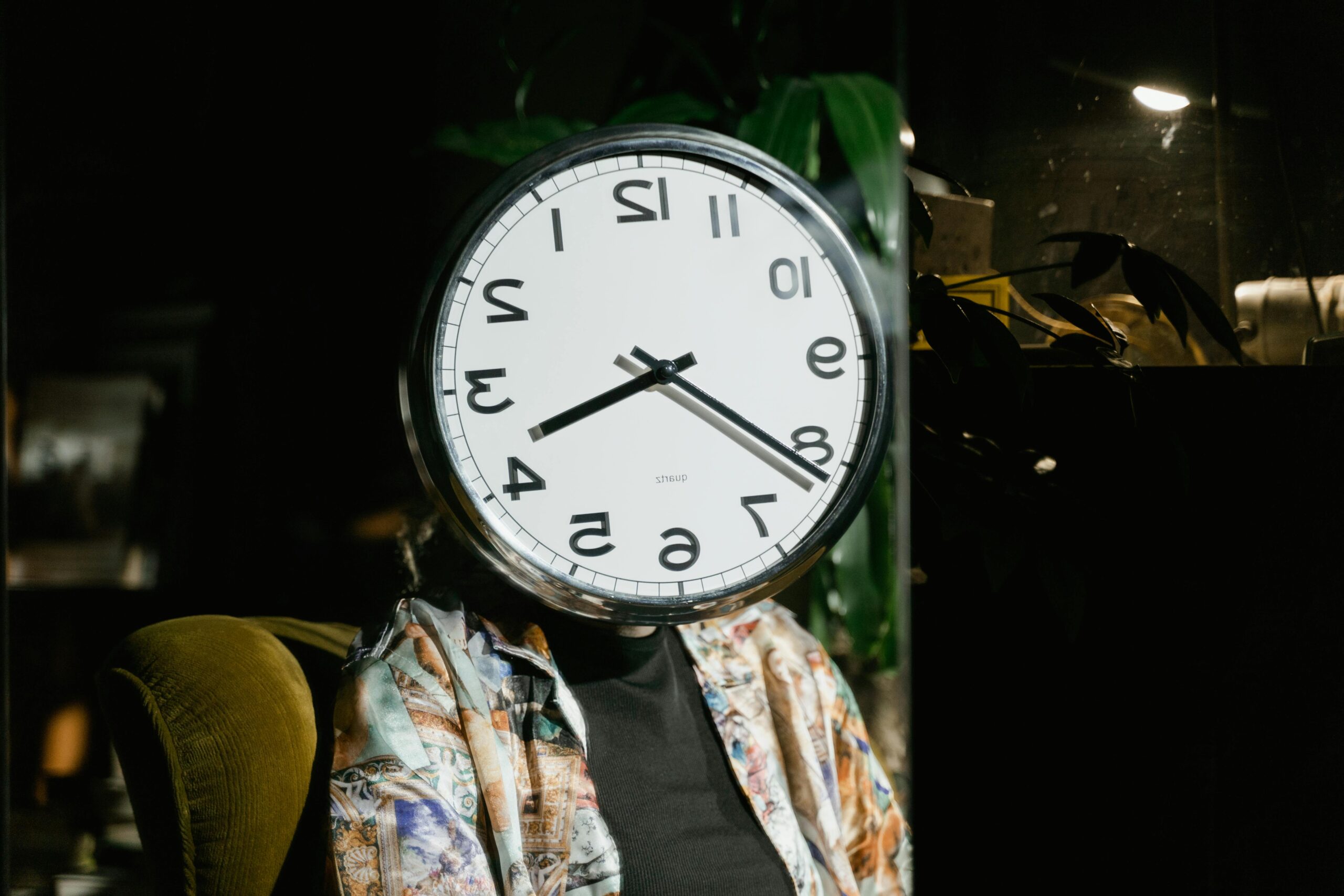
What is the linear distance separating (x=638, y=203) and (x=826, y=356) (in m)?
0.21

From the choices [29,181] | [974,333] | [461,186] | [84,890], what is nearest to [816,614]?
[974,333]

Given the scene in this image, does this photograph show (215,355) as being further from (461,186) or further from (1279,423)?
(1279,423)

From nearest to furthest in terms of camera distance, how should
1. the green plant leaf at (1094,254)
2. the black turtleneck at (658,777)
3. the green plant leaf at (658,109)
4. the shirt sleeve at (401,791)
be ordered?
the shirt sleeve at (401,791) < the black turtleneck at (658,777) < the green plant leaf at (1094,254) < the green plant leaf at (658,109)

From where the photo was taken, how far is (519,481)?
30.6 inches

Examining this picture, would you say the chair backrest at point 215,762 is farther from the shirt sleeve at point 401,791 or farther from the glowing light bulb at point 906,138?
the glowing light bulb at point 906,138

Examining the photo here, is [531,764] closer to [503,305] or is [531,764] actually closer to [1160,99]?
[503,305]

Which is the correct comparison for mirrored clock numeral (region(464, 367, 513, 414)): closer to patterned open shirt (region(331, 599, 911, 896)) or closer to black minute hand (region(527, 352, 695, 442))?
black minute hand (region(527, 352, 695, 442))

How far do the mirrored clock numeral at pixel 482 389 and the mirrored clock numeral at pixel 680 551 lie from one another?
178 mm

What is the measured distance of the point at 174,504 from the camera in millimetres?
970

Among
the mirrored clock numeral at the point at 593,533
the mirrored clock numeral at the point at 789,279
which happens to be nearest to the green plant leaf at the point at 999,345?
the mirrored clock numeral at the point at 789,279

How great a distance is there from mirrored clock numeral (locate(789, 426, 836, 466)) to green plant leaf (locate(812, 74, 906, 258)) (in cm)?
39

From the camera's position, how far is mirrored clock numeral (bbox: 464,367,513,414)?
2.53ft

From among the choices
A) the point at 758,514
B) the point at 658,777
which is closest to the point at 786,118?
the point at 758,514

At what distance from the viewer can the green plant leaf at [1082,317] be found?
102cm
